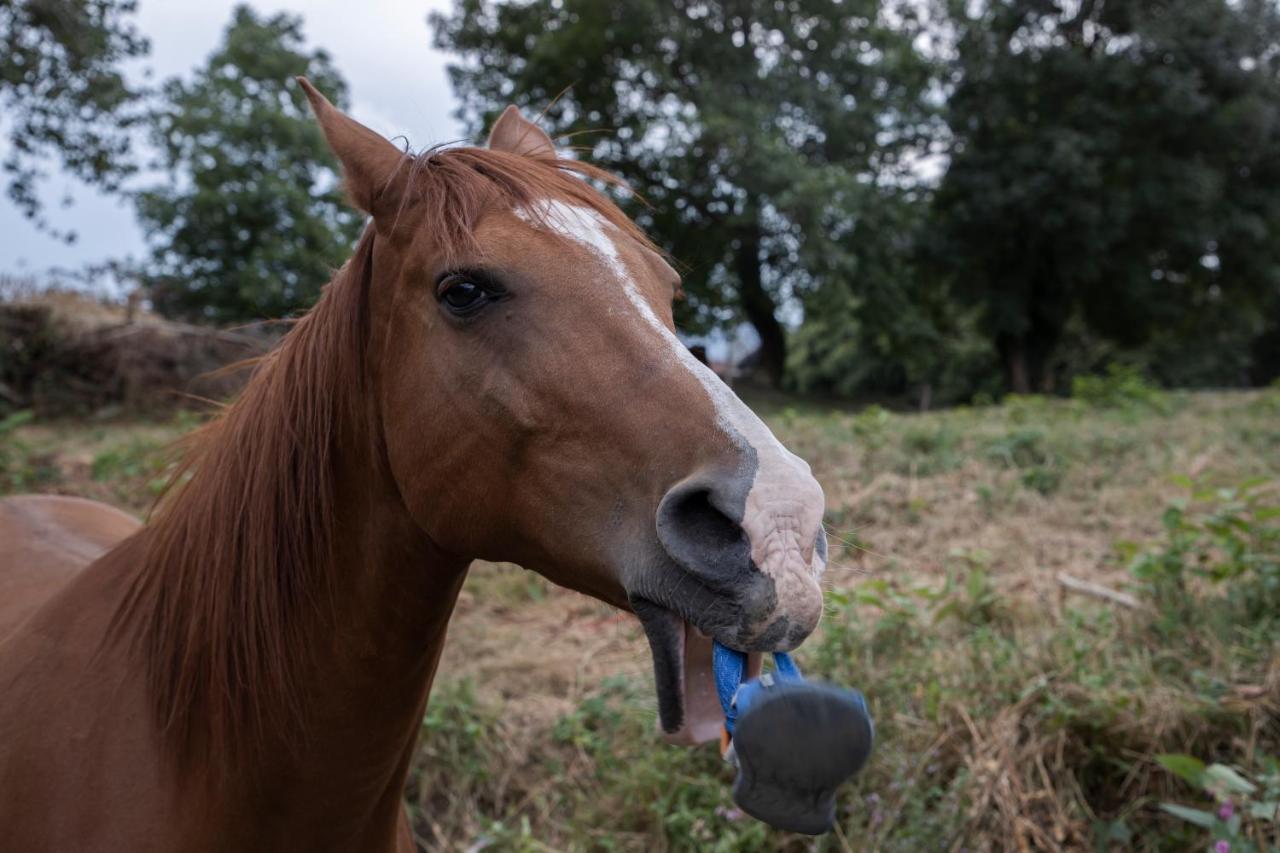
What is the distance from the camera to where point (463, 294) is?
135 centimetres

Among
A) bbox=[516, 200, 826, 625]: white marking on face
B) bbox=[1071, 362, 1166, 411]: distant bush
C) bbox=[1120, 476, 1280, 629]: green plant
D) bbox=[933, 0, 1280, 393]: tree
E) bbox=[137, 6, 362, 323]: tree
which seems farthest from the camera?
bbox=[933, 0, 1280, 393]: tree

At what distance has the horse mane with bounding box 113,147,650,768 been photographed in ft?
A: 4.75

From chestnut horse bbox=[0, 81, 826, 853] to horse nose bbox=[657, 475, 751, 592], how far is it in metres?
0.06

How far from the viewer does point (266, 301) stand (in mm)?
13227

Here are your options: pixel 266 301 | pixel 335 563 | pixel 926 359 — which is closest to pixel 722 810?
pixel 335 563

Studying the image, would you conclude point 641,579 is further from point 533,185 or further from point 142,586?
point 142,586

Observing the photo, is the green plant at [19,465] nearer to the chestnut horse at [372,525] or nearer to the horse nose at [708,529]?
the chestnut horse at [372,525]

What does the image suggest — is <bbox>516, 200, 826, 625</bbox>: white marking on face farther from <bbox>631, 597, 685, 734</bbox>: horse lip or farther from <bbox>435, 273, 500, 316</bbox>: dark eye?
<bbox>435, 273, 500, 316</bbox>: dark eye

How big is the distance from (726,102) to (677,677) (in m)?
15.9

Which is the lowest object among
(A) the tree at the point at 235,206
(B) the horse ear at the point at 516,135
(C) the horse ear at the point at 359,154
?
(C) the horse ear at the point at 359,154

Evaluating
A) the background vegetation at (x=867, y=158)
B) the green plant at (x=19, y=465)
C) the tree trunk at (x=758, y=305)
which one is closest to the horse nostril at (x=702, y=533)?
the green plant at (x=19, y=465)

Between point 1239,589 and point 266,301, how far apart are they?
523 inches

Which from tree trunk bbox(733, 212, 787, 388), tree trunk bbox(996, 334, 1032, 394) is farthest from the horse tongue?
tree trunk bbox(996, 334, 1032, 394)

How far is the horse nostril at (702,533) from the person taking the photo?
1.02 meters
